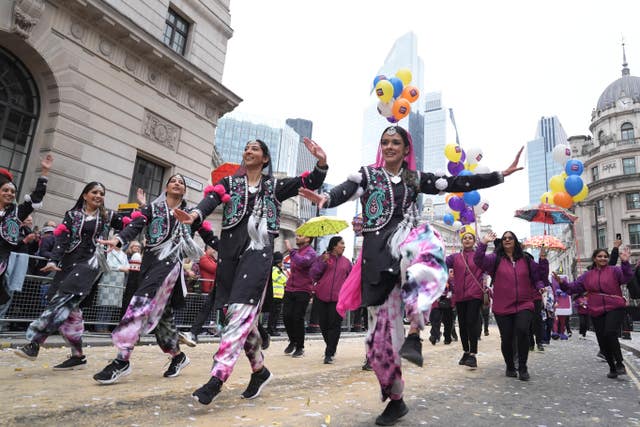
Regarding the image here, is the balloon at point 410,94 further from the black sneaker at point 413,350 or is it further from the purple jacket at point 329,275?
the black sneaker at point 413,350

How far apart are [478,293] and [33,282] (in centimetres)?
806

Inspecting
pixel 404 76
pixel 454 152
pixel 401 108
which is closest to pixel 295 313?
pixel 401 108

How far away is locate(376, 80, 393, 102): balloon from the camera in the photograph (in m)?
12.5

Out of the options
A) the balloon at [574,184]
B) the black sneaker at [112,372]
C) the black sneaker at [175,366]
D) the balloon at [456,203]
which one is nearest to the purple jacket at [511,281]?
the black sneaker at [175,366]

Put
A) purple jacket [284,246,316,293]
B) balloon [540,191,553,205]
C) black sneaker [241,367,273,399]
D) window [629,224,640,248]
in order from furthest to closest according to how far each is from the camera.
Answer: window [629,224,640,248] → balloon [540,191,553,205] → purple jacket [284,246,316,293] → black sneaker [241,367,273,399]

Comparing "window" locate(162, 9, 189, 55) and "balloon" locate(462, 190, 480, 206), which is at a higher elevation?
"window" locate(162, 9, 189, 55)

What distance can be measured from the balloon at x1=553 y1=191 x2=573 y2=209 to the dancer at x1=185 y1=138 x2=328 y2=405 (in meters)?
11.5

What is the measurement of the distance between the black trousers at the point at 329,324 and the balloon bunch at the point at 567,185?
8779mm

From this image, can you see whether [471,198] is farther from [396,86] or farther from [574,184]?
[396,86]

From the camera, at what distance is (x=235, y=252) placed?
4.02 meters

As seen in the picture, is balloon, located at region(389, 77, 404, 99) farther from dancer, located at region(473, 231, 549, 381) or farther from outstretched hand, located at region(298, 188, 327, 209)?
outstretched hand, located at region(298, 188, 327, 209)

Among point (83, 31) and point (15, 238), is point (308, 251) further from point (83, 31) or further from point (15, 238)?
point (83, 31)

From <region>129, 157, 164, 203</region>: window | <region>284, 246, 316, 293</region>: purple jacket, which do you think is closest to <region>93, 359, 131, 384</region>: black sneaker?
<region>284, 246, 316, 293</region>: purple jacket

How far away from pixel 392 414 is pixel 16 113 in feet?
44.0
